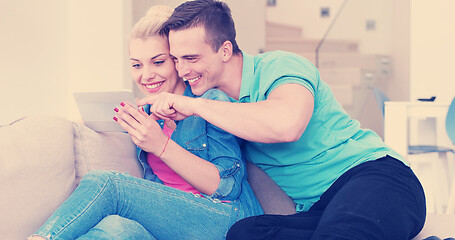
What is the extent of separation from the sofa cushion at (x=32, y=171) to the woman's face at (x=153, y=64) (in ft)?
1.05

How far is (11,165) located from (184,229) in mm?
484

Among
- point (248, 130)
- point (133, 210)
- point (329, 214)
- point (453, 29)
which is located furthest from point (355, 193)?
point (453, 29)

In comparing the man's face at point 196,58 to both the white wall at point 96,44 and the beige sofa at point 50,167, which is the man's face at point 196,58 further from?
the white wall at point 96,44

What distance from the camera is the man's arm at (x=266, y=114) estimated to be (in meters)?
1.38

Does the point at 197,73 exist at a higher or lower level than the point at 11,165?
higher

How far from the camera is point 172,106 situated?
1487 mm

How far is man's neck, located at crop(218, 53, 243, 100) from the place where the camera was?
1.68 metres

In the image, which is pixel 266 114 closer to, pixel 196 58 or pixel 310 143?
pixel 310 143

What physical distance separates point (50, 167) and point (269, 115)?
63 centimetres

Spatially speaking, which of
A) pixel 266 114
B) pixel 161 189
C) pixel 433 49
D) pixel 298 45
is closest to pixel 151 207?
pixel 161 189

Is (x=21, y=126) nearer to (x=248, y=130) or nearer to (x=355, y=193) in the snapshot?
(x=248, y=130)

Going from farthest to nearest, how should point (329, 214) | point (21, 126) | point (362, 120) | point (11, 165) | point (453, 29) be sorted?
point (362, 120) → point (453, 29) → point (21, 126) → point (11, 165) → point (329, 214)

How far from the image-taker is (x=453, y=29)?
4.91 metres

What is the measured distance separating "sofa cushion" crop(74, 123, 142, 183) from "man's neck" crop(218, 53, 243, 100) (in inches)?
14.9
